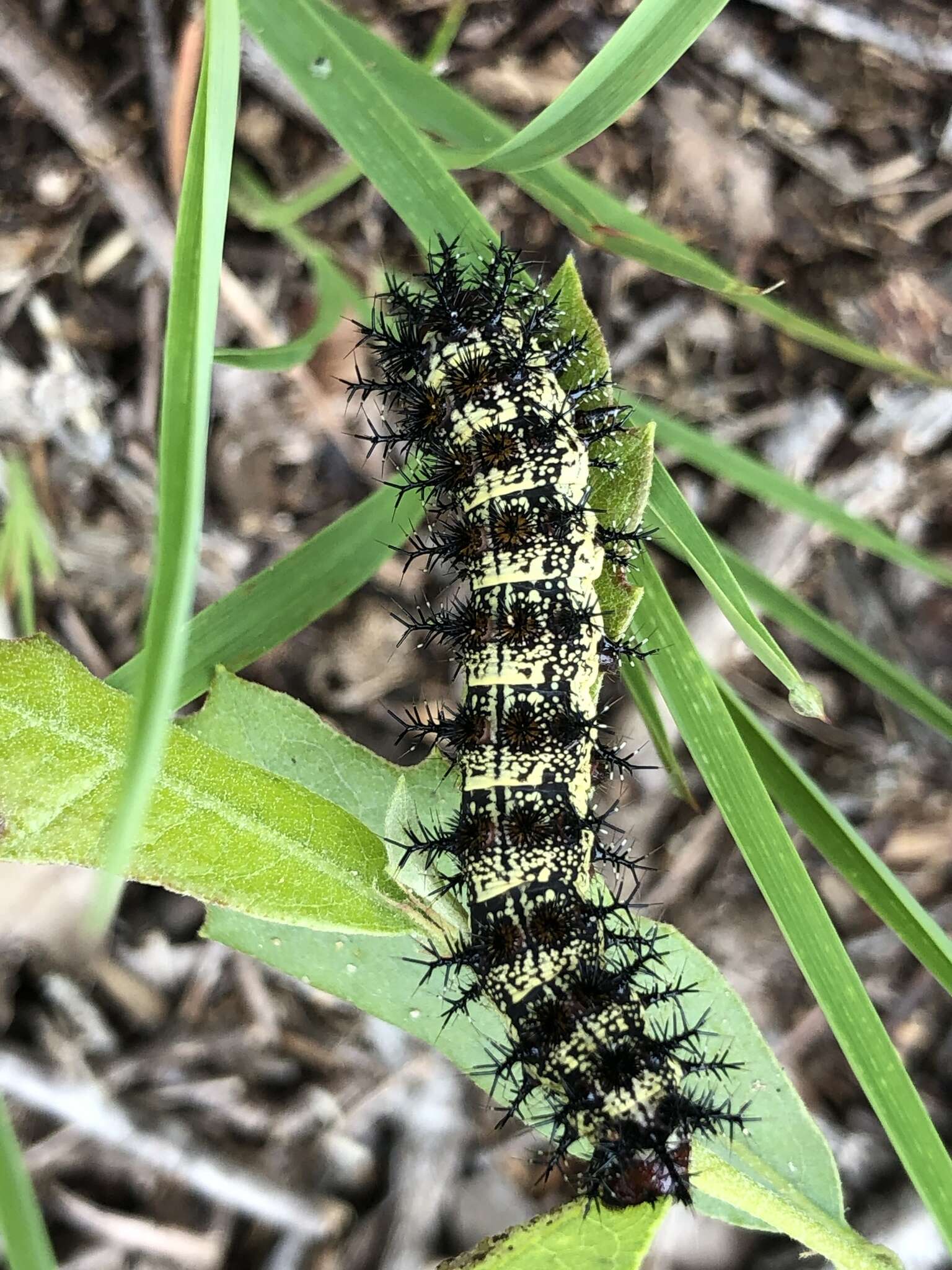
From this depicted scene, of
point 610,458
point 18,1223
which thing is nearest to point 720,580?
point 610,458

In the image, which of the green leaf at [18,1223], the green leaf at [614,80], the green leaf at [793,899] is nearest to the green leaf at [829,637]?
the green leaf at [793,899]

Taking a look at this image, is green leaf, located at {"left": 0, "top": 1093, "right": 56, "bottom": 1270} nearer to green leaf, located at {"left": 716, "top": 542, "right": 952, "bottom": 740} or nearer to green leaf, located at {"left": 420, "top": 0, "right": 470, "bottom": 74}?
green leaf, located at {"left": 716, "top": 542, "right": 952, "bottom": 740}

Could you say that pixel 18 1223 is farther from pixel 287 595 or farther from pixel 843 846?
pixel 843 846

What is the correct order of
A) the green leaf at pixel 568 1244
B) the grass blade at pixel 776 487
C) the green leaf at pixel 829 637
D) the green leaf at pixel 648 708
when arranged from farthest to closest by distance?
1. the grass blade at pixel 776 487
2. the green leaf at pixel 829 637
3. the green leaf at pixel 648 708
4. the green leaf at pixel 568 1244

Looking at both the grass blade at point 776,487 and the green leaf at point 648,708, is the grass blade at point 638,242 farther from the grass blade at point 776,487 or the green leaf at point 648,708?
the green leaf at point 648,708

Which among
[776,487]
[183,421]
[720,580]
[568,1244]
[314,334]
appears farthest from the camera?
[776,487]

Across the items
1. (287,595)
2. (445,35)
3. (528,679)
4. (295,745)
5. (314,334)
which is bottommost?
(295,745)
